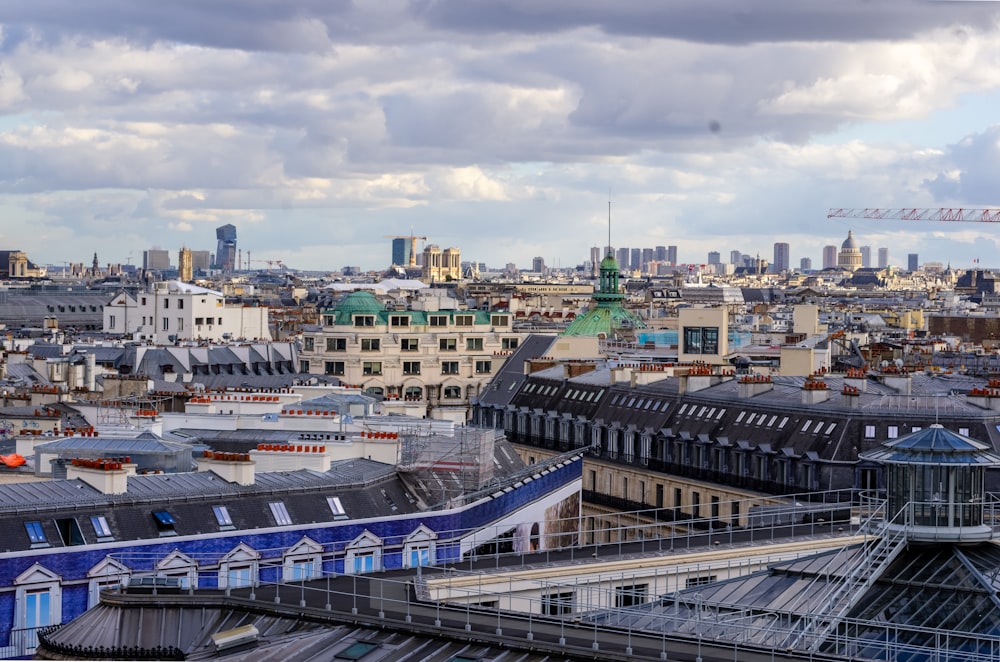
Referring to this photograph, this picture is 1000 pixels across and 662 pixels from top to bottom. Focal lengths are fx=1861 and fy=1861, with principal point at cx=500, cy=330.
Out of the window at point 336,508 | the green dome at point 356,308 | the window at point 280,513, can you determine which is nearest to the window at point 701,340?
the green dome at point 356,308

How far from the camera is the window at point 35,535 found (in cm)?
3785

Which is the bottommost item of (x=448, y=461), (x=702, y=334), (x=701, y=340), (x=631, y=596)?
(x=631, y=596)

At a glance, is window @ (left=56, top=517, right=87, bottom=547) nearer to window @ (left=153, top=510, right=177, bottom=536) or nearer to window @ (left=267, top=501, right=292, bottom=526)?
window @ (left=153, top=510, right=177, bottom=536)

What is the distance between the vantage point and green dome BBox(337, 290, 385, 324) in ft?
383

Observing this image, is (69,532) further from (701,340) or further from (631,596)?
(701,340)

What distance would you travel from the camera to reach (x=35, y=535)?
1495 inches

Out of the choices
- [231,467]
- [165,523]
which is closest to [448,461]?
[231,467]

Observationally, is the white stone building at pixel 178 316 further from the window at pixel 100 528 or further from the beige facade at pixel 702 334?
the window at pixel 100 528

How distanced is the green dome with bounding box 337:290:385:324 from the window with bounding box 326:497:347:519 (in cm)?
7273

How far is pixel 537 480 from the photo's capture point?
54250 millimetres

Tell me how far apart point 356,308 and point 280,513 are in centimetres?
7544

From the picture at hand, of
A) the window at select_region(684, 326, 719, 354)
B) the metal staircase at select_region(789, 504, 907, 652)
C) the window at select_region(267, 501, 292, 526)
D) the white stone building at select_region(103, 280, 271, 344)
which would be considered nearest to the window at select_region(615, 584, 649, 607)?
the window at select_region(267, 501, 292, 526)

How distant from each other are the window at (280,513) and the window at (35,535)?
5864 mm

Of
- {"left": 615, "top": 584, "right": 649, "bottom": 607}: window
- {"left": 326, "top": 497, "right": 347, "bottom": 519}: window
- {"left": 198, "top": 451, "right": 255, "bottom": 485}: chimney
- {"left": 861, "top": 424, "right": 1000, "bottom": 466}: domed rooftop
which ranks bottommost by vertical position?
{"left": 615, "top": 584, "right": 649, "bottom": 607}: window
